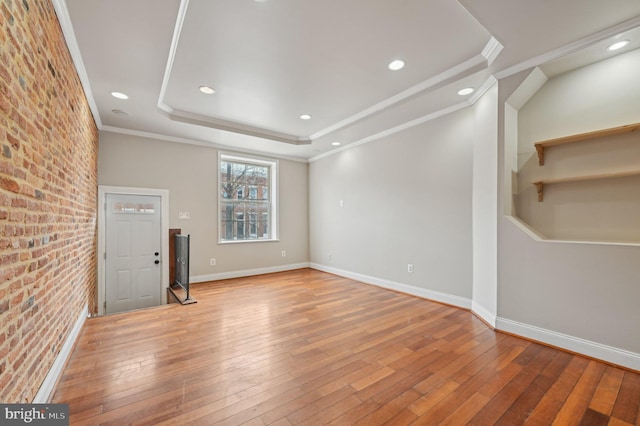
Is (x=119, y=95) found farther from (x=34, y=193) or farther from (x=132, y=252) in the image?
(x=132, y=252)

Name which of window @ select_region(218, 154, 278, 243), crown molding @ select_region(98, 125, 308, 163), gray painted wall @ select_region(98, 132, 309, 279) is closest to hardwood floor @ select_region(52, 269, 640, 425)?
gray painted wall @ select_region(98, 132, 309, 279)

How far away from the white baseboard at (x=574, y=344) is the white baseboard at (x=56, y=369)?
3.93 m

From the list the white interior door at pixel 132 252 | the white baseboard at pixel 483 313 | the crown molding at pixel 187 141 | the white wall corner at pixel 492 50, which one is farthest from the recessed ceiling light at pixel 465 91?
the white interior door at pixel 132 252

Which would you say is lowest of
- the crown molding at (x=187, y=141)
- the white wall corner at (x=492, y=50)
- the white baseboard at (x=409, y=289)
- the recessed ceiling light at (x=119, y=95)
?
the white baseboard at (x=409, y=289)

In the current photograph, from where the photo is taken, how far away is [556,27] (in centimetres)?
216

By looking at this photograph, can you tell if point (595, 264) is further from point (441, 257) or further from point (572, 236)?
point (441, 257)

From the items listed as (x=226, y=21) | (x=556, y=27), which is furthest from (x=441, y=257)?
(x=226, y=21)

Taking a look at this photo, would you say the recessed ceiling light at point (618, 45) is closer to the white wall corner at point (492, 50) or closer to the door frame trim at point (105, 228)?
the white wall corner at point (492, 50)

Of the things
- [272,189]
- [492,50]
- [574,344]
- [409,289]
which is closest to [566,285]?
[574,344]

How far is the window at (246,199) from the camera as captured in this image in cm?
567

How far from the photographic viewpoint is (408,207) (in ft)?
14.1

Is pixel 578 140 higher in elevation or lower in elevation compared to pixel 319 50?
lower

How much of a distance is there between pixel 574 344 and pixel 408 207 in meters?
2.46

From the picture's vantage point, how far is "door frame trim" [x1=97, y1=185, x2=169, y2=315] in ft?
13.8
